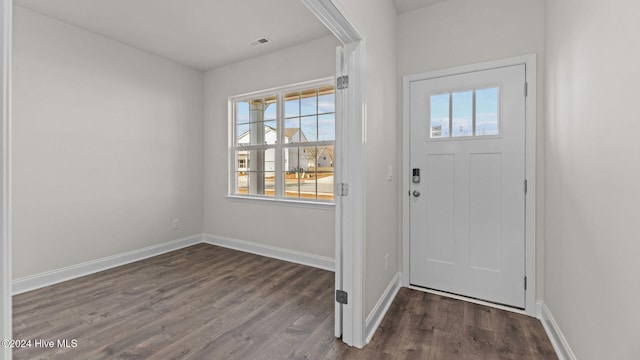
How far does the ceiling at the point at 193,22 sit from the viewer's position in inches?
105

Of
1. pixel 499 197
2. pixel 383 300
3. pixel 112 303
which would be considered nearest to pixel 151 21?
pixel 112 303

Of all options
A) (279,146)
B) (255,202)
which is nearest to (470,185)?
(279,146)

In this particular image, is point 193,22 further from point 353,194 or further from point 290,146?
point 353,194

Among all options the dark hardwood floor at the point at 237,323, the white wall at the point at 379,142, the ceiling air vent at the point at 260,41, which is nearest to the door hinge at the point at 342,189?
the white wall at the point at 379,142

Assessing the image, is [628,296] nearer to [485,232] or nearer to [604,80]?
[604,80]

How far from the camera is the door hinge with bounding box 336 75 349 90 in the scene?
6.16ft

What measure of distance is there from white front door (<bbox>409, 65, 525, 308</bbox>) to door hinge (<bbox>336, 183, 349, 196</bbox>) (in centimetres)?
108

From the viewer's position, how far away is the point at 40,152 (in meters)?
2.75

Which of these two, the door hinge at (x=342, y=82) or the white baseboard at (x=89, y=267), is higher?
the door hinge at (x=342, y=82)

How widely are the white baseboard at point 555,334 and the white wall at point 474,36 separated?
0.54 feet

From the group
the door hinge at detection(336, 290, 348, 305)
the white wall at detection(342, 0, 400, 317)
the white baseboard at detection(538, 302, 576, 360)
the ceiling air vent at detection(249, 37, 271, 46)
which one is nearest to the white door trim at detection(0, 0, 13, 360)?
the white wall at detection(342, 0, 400, 317)

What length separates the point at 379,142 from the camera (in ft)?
7.36

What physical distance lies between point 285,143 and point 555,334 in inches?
125

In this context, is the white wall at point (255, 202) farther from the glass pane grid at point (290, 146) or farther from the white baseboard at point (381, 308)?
the white baseboard at point (381, 308)
